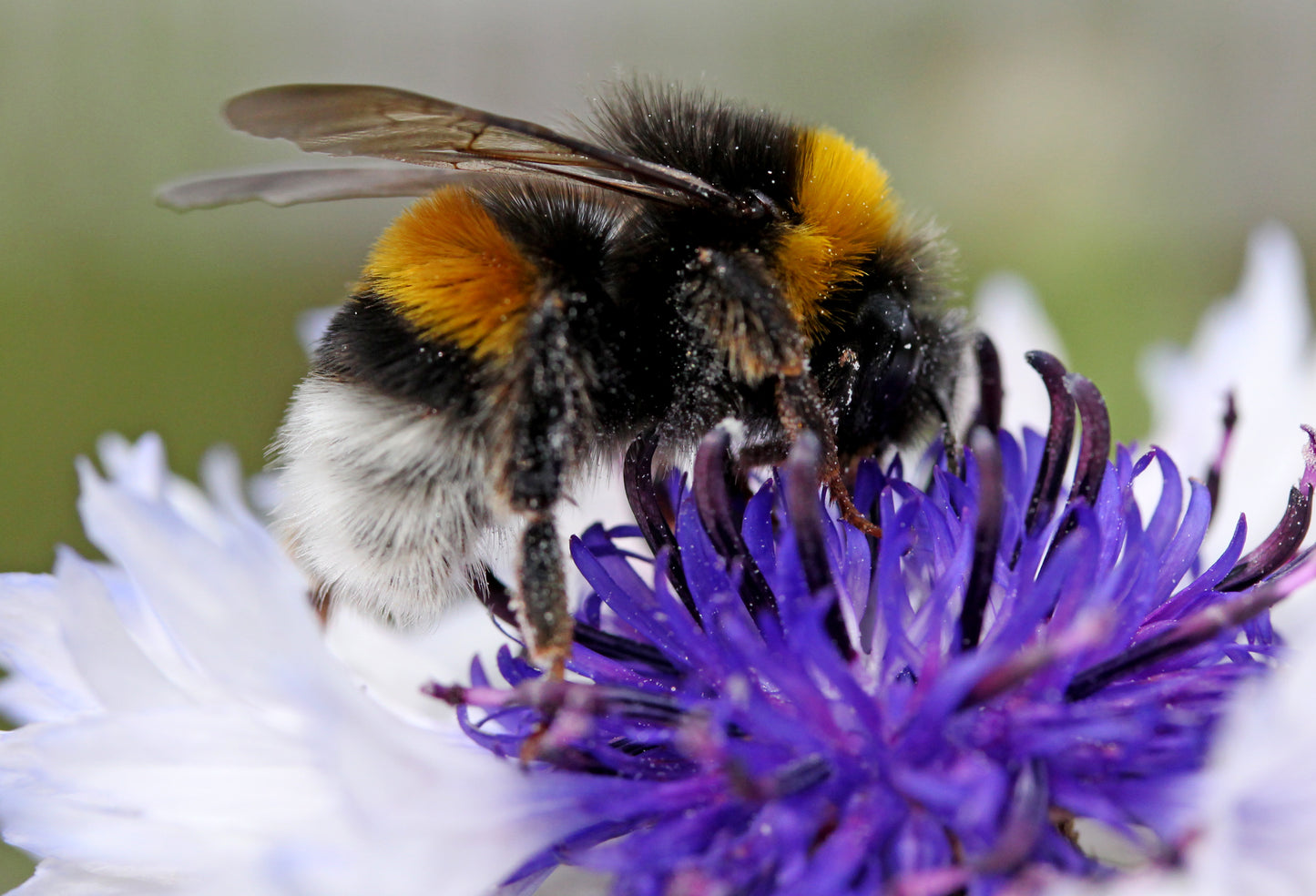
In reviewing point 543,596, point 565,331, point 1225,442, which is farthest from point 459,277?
point 1225,442

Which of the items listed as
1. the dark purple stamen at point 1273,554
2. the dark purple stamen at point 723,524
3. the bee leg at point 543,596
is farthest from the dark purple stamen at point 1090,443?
the bee leg at point 543,596

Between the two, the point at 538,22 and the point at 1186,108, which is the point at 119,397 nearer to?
the point at 538,22

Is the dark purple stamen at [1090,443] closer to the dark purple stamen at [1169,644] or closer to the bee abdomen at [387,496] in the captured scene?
the dark purple stamen at [1169,644]

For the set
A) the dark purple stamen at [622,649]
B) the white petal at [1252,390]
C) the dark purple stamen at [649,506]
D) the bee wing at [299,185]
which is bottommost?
the dark purple stamen at [622,649]

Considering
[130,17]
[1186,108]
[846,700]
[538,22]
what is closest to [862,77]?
[1186,108]

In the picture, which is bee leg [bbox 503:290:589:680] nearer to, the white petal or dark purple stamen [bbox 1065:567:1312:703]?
dark purple stamen [bbox 1065:567:1312:703]

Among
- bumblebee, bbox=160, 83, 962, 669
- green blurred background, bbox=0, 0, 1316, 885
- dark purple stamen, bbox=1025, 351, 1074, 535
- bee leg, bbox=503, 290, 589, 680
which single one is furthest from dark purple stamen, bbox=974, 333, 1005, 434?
green blurred background, bbox=0, 0, 1316, 885

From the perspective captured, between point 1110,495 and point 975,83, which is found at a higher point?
point 975,83
